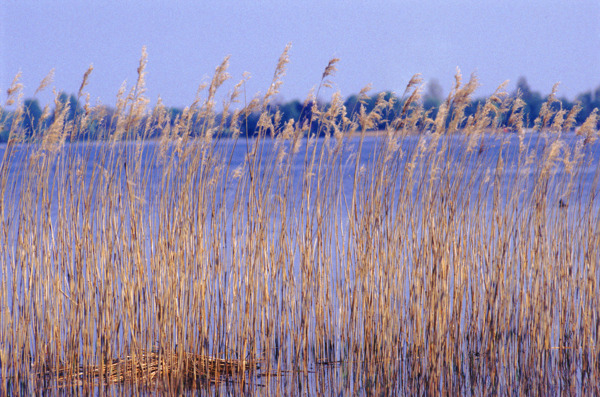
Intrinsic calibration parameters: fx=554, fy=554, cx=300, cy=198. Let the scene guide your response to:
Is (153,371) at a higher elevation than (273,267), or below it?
below

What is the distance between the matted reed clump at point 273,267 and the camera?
7.52 ft

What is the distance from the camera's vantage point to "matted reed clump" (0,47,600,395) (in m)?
2.29

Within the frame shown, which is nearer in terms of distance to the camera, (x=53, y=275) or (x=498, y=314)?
(x=53, y=275)

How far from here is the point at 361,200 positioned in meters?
2.45

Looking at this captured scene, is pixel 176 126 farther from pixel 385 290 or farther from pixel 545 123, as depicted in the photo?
pixel 545 123

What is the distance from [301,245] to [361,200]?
1.09ft

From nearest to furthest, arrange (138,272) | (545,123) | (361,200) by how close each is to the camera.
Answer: (138,272) < (361,200) < (545,123)

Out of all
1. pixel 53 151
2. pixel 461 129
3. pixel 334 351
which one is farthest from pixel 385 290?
pixel 53 151

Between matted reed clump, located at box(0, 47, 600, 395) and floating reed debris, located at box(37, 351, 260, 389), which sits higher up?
matted reed clump, located at box(0, 47, 600, 395)

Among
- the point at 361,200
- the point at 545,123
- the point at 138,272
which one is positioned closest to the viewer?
the point at 138,272

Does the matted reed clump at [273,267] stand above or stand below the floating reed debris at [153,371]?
above

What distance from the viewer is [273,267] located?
2.40m

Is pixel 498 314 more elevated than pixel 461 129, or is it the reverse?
pixel 461 129

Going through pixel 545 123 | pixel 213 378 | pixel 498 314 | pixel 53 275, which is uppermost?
pixel 545 123
